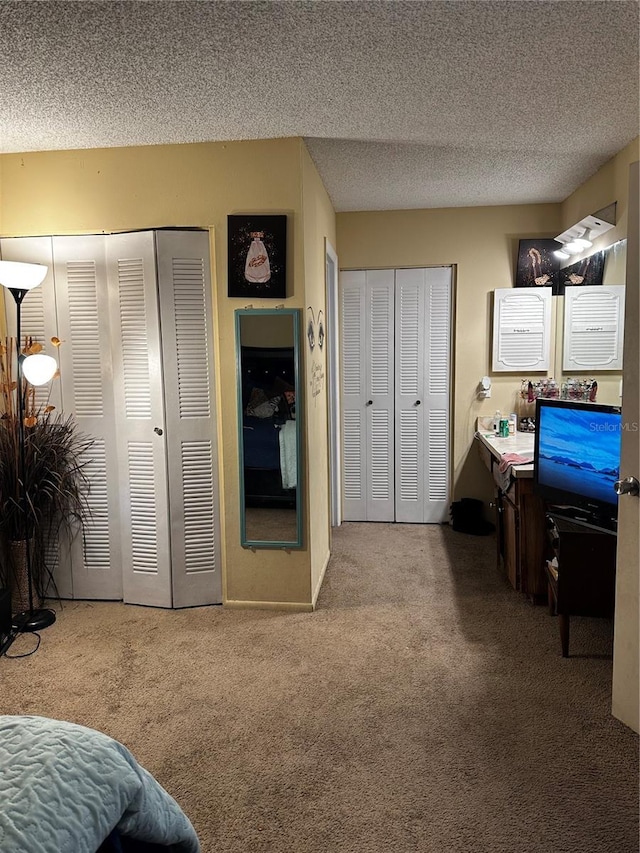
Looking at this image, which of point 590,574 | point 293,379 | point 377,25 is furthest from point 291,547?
point 377,25

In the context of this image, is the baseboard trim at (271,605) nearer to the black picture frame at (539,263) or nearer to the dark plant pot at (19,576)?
the dark plant pot at (19,576)

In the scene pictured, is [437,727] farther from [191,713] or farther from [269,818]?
[191,713]

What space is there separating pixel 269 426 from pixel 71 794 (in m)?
2.20

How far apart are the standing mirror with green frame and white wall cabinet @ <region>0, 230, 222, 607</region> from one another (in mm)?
186

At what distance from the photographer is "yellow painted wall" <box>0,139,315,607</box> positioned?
309 cm

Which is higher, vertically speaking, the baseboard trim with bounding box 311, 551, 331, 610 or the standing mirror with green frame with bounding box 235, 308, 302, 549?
the standing mirror with green frame with bounding box 235, 308, 302, 549

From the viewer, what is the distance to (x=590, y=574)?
2.61 meters

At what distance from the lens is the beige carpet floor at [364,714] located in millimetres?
1816

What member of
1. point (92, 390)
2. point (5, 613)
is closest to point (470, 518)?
point (92, 390)

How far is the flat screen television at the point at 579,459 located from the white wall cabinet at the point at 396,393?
1728mm

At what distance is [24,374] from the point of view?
3133 millimetres

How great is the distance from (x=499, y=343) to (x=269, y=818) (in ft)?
12.0

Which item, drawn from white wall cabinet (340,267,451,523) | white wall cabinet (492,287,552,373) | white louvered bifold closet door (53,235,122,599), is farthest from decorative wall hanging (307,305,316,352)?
white wall cabinet (492,287,552,373)

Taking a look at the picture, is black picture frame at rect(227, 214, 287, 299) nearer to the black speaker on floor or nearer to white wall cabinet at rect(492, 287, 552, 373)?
the black speaker on floor
